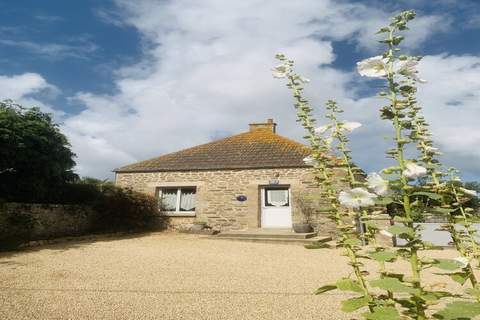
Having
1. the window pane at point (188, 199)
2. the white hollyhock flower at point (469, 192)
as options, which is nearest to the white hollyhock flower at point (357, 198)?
the white hollyhock flower at point (469, 192)

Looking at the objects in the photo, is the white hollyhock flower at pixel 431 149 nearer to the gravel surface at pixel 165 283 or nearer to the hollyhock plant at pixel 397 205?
the hollyhock plant at pixel 397 205

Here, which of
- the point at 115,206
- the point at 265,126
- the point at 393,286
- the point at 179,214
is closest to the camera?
the point at 393,286

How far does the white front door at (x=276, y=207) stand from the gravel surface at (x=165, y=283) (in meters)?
4.48

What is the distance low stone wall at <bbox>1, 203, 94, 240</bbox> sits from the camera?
36.9 ft

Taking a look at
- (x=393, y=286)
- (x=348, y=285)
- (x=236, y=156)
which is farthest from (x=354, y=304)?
(x=236, y=156)

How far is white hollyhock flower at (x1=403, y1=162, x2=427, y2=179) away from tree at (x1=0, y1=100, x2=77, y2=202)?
472 inches

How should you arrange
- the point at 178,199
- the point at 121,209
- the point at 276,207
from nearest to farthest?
the point at 121,209
the point at 276,207
the point at 178,199

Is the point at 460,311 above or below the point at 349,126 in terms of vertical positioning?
below

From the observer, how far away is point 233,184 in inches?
622

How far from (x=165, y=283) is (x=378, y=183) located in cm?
547

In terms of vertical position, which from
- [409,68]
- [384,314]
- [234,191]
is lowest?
[384,314]

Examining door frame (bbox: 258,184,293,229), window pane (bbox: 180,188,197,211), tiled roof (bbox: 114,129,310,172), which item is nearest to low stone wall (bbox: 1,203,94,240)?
tiled roof (bbox: 114,129,310,172)

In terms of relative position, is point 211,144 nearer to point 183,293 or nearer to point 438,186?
point 183,293

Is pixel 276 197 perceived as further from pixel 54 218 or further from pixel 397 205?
pixel 397 205
